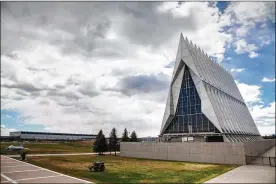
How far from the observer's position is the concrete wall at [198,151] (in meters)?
25.2

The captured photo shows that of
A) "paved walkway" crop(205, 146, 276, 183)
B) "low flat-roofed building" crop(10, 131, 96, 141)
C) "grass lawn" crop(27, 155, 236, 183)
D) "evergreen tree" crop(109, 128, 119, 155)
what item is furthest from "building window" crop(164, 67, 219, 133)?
"low flat-roofed building" crop(10, 131, 96, 141)

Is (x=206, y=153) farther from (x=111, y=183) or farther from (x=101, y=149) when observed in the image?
(x=101, y=149)

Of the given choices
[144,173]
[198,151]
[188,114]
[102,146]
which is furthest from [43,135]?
[144,173]

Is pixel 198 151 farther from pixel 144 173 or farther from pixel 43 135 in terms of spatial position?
pixel 43 135

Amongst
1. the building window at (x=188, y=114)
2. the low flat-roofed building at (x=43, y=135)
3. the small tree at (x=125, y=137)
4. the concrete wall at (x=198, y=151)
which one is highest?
the building window at (x=188, y=114)

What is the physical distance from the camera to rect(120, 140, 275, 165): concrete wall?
2525cm

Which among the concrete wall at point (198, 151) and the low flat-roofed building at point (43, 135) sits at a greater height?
the concrete wall at point (198, 151)

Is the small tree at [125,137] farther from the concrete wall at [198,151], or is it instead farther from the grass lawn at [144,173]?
the grass lawn at [144,173]

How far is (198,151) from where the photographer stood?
2820 centimetres

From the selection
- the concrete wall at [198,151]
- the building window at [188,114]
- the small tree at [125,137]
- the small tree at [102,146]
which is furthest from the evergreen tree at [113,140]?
the building window at [188,114]

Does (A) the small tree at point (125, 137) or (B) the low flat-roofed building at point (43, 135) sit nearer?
(A) the small tree at point (125, 137)

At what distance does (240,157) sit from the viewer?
81.2 feet

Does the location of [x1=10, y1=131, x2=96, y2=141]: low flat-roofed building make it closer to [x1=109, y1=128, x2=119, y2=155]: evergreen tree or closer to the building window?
[x1=109, y1=128, x2=119, y2=155]: evergreen tree

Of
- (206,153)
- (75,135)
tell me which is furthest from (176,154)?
(75,135)
